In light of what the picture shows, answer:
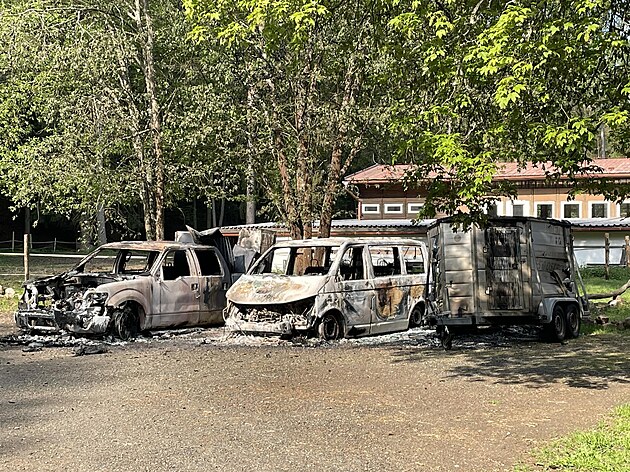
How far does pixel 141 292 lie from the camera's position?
1526 cm

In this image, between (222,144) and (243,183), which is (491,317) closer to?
(222,144)

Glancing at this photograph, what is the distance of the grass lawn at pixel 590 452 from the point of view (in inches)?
264

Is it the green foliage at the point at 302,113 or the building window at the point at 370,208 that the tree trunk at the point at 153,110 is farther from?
the building window at the point at 370,208

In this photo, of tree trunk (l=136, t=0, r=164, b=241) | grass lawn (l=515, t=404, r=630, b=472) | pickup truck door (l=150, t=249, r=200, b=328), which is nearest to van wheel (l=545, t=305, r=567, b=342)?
pickup truck door (l=150, t=249, r=200, b=328)

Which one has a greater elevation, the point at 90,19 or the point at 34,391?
the point at 90,19

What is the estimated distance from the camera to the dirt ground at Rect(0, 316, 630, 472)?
722 cm

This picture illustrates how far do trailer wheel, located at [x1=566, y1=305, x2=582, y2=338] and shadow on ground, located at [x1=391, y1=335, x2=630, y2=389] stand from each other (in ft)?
0.62

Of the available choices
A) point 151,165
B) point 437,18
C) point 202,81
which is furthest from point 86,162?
point 437,18

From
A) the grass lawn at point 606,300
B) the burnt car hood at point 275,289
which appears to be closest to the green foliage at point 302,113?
the burnt car hood at point 275,289

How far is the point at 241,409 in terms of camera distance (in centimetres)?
912

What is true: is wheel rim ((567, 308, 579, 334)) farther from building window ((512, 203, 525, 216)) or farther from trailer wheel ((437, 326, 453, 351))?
building window ((512, 203, 525, 216))

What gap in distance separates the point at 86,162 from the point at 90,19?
166 inches

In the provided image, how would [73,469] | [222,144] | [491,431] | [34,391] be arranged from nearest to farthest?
[73,469]
[491,431]
[34,391]
[222,144]

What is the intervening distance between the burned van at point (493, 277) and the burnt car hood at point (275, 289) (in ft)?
6.42
